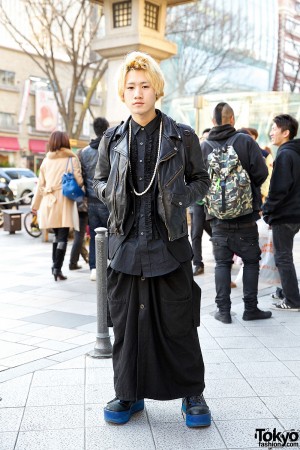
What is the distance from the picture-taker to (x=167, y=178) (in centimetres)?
304

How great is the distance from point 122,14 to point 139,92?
8.21 metres

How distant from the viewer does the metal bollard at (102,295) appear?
4.35m

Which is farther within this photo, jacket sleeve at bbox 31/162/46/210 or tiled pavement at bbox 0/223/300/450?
jacket sleeve at bbox 31/162/46/210

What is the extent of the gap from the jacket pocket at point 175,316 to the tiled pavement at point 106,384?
53 centimetres

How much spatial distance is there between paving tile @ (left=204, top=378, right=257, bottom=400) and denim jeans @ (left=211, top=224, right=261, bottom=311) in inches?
62.8

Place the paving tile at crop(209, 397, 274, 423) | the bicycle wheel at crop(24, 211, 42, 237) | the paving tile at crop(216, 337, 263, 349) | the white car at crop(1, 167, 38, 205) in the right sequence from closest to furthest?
the paving tile at crop(209, 397, 274, 423), the paving tile at crop(216, 337, 263, 349), the bicycle wheel at crop(24, 211, 42, 237), the white car at crop(1, 167, 38, 205)

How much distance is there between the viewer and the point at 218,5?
112 feet

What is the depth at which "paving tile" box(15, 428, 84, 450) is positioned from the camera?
9.59 feet

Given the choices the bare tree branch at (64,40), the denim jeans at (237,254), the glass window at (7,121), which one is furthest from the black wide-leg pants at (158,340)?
the glass window at (7,121)

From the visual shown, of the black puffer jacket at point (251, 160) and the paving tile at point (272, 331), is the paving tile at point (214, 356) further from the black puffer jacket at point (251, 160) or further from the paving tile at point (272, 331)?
the black puffer jacket at point (251, 160)

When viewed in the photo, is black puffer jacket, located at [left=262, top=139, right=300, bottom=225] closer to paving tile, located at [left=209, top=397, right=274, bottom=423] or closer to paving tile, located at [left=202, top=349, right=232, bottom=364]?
paving tile, located at [left=202, top=349, right=232, bottom=364]

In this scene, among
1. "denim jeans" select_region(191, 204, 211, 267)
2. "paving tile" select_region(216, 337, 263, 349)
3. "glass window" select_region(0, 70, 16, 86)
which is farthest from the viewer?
"glass window" select_region(0, 70, 16, 86)

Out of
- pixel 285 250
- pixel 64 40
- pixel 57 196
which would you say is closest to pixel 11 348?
pixel 285 250

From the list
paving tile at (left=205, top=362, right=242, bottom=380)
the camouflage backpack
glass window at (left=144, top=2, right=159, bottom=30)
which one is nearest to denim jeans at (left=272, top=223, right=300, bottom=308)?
the camouflage backpack
